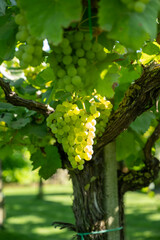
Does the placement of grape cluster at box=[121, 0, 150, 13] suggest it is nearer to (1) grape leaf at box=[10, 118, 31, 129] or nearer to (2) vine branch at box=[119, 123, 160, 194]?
(1) grape leaf at box=[10, 118, 31, 129]

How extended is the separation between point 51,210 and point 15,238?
3868mm

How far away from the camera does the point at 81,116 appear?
4.83 ft

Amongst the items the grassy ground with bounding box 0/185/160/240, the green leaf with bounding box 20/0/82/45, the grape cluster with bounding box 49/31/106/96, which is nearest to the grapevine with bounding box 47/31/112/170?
the grape cluster with bounding box 49/31/106/96

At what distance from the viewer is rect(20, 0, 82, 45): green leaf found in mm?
780

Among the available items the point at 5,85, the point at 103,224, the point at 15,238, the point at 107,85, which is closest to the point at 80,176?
the point at 103,224

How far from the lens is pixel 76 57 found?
971mm

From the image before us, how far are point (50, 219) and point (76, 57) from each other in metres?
7.82

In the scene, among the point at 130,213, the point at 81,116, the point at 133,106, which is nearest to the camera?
the point at 81,116

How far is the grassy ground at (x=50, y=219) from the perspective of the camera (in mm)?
6449

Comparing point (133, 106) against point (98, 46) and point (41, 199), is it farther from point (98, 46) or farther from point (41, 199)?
point (41, 199)

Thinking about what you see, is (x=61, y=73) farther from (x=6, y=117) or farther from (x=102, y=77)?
(x=6, y=117)

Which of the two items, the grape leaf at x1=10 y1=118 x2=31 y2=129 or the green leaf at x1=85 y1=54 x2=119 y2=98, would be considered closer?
the green leaf at x1=85 y1=54 x2=119 y2=98

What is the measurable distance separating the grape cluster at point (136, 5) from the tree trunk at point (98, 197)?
1336mm

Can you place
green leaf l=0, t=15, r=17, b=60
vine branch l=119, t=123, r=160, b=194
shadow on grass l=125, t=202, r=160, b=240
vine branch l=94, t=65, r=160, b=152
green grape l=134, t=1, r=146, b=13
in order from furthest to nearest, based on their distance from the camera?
shadow on grass l=125, t=202, r=160, b=240 < vine branch l=119, t=123, r=160, b=194 < vine branch l=94, t=65, r=160, b=152 < green leaf l=0, t=15, r=17, b=60 < green grape l=134, t=1, r=146, b=13
